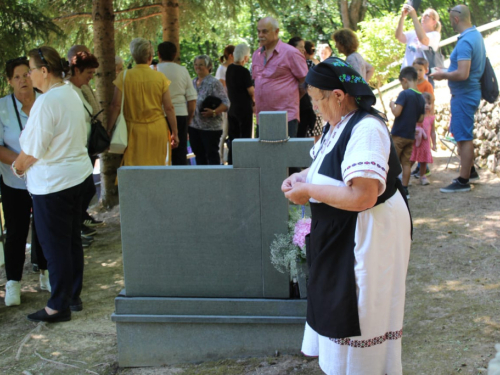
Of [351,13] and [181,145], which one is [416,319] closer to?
[181,145]

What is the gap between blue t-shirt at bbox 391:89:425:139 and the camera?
7031mm

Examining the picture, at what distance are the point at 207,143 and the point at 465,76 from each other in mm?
3381

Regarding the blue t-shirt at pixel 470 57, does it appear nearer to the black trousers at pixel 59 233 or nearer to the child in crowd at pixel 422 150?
the child in crowd at pixel 422 150

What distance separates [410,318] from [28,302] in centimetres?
314

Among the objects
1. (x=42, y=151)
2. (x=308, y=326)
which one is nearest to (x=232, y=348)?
(x=308, y=326)

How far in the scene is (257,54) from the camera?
22.0 ft

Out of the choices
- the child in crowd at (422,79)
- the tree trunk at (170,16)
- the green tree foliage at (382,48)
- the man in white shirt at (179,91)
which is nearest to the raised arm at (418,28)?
the child in crowd at (422,79)

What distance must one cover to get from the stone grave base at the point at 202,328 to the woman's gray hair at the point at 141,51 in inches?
122

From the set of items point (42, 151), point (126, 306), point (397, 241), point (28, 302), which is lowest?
point (28, 302)

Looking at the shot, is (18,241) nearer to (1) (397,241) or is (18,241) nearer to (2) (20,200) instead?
(2) (20,200)

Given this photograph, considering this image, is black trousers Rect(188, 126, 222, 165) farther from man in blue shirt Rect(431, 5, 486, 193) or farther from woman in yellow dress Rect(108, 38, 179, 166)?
man in blue shirt Rect(431, 5, 486, 193)

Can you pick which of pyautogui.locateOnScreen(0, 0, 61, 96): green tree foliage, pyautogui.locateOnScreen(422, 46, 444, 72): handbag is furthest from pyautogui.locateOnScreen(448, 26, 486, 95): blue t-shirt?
pyautogui.locateOnScreen(0, 0, 61, 96): green tree foliage

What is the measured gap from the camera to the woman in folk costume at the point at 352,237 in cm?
238

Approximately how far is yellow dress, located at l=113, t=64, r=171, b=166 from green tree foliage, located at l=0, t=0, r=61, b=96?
91 centimetres
